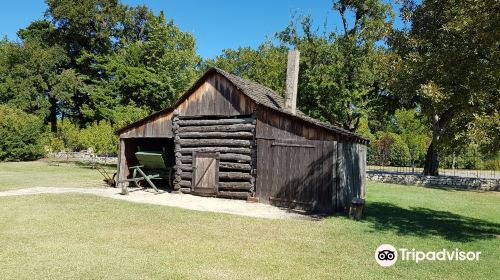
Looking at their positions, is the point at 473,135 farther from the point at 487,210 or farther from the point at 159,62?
the point at 159,62

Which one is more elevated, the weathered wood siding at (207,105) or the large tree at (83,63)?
the large tree at (83,63)

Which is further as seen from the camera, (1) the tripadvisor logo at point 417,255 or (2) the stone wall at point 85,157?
(2) the stone wall at point 85,157

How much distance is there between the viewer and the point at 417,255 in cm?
825

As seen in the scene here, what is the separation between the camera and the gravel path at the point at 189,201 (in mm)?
13078

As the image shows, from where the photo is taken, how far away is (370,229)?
35.4 ft

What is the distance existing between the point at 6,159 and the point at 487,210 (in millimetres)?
36189

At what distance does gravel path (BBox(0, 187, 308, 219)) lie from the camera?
1308 centimetres

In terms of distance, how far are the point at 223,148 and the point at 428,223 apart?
27.0 feet

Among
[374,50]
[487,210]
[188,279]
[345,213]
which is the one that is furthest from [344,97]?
[188,279]

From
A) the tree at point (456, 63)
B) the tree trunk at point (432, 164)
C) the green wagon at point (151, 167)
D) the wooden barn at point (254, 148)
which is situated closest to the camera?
the tree at point (456, 63)

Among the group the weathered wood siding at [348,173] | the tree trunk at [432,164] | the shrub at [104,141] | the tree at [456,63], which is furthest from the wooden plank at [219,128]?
the tree trunk at [432,164]

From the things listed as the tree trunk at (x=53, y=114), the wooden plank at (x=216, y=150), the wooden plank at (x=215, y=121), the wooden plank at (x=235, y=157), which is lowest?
the wooden plank at (x=235, y=157)

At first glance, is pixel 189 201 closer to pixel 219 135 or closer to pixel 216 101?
pixel 219 135

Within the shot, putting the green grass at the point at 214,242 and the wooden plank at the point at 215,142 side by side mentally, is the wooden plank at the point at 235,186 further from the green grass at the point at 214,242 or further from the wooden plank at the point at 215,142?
the green grass at the point at 214,242
